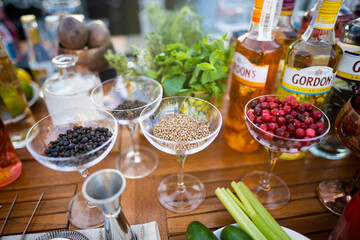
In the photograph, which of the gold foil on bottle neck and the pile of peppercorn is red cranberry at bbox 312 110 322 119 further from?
the gold foil on bottle neck

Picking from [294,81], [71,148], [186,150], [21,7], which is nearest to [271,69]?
[294,81]

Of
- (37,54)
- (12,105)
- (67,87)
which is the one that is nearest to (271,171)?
(67,87)

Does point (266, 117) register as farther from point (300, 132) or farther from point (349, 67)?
point (349, 67)

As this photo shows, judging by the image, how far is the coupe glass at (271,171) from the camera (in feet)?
1.72

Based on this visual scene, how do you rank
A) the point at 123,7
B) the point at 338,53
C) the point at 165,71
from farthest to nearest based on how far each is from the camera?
the point at 123,7 → the point at 165,71 → the point at 338,53

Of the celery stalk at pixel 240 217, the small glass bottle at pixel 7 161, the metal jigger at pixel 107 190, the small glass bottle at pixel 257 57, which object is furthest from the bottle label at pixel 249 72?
the small glass bottle at pixel 7 161

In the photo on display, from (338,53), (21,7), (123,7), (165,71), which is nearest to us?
(338,53)

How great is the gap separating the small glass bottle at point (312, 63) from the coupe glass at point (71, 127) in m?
0.49

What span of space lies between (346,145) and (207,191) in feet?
1.20

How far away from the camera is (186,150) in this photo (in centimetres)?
55

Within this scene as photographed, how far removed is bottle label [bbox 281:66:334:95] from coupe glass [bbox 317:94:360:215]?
9cm

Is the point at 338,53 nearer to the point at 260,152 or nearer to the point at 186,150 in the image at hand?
the point at 260,152

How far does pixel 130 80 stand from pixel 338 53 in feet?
1.97

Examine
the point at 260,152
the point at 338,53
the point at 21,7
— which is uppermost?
the point at 338,53
